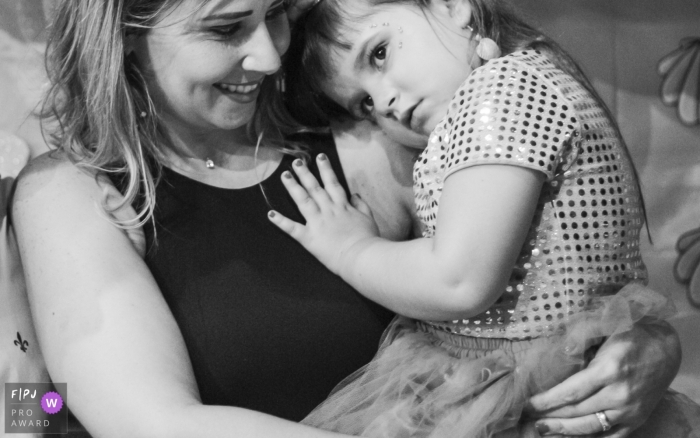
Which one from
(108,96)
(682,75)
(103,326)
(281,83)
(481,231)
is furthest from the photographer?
(682,75)

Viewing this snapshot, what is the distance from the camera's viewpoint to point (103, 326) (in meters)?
1.29

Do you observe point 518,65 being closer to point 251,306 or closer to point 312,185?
point 312,185

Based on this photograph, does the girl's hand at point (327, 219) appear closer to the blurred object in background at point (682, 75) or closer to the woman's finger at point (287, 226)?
the woman's finger at point (287, 226)

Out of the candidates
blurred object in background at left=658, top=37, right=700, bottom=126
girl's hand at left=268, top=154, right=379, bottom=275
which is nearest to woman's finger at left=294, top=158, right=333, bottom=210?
girl's hand at left=268, top=154, right=379, bottom=275

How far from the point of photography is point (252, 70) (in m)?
1.41

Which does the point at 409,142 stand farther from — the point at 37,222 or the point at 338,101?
the point at 37,222

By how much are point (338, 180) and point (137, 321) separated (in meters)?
0.48

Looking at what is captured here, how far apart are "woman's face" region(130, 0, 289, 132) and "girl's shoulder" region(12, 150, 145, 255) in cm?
19

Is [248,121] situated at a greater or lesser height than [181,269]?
greater

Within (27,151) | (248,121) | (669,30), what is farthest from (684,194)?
(27,151)

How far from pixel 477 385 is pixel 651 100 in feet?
3.92

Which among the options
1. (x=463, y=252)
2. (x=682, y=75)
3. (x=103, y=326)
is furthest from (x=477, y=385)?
(x=682, y=75)

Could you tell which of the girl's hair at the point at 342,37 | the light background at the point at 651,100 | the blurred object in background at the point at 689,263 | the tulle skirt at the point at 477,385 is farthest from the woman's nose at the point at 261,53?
the blurred object in background at the point at 689,263

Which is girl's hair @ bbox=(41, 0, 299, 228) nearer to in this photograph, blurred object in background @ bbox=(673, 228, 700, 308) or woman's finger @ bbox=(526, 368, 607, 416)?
woman's finger @ bbox=(526, 368, 607, 416)
